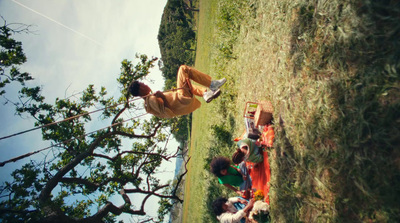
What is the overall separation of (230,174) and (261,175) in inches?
34.5

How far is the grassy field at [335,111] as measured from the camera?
6.94 feet

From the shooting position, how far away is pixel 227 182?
5.19 metres

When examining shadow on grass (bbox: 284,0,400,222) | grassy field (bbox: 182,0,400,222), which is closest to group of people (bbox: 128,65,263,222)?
grassy field (bbox: 182,0,400,222)

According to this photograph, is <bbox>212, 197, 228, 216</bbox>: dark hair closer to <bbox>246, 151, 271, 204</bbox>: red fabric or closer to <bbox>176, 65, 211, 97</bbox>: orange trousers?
<bbox>246, 151, 271, 204</bbox>: red fabric

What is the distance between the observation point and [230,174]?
521 cm

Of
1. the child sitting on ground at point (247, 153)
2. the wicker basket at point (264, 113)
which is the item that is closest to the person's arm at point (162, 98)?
the child sitting on ground at point (247, 153)

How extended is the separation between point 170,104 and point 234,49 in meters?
4.01

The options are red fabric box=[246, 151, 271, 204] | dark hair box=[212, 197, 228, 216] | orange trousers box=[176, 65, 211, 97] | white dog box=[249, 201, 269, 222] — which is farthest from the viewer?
orange trousers box=[176, 65, 211, 97]

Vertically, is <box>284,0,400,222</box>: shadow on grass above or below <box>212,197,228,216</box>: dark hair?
above

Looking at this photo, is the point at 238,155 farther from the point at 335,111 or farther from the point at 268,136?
the point at 335,111

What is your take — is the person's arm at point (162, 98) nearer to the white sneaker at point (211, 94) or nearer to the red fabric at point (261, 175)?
the white sneaker at point (211, 94)

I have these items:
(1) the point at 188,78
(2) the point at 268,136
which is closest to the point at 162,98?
(1) the point at 188,78

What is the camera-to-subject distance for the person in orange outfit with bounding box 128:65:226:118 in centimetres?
562

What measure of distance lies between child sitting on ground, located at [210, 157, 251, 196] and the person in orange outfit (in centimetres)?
183
